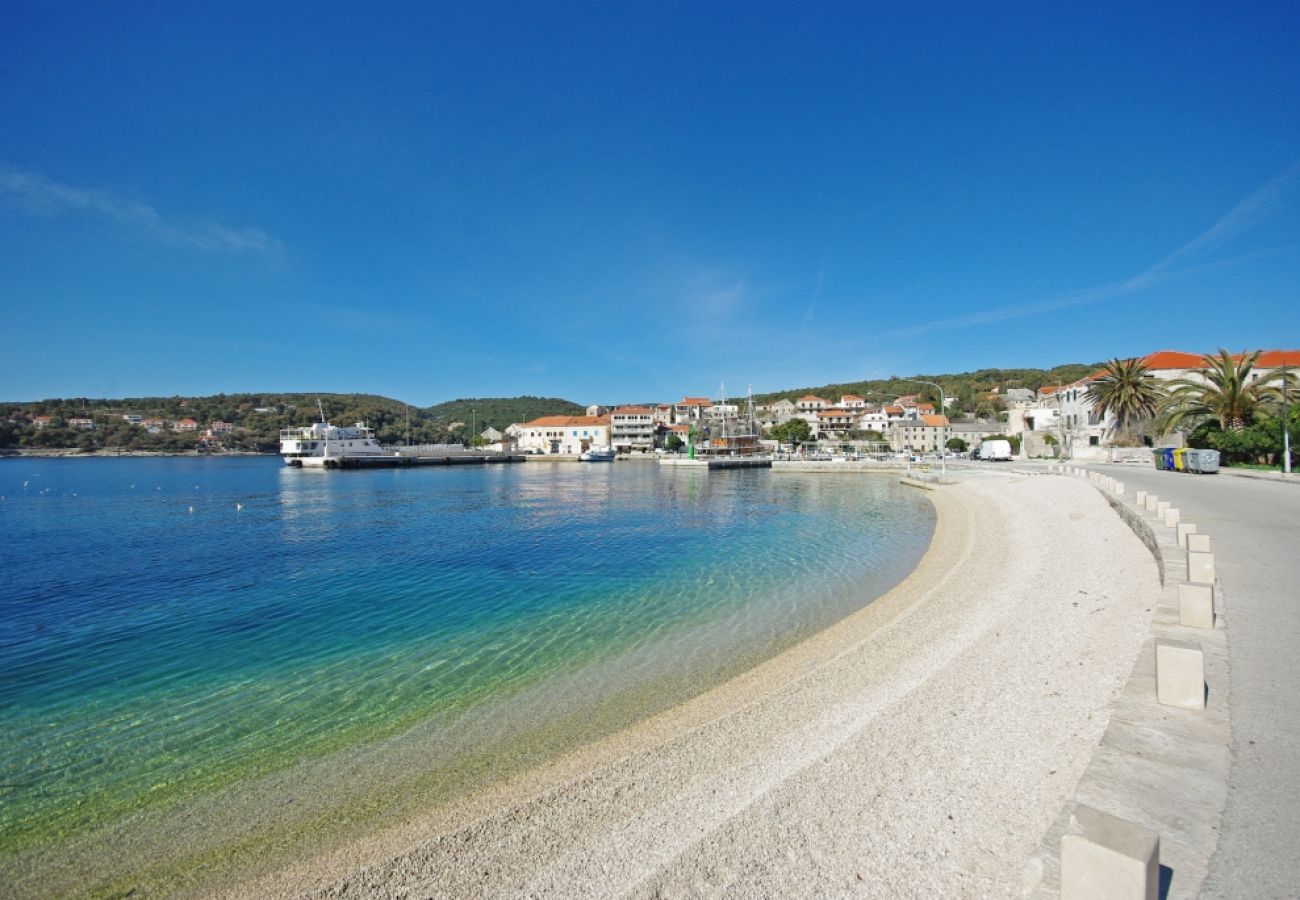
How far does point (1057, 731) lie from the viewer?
5.39m

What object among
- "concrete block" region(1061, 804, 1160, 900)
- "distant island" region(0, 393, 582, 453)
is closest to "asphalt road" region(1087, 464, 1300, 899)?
"concrete block" region(1061, 804, 1160, 900)

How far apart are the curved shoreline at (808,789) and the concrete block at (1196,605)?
2.45 ft

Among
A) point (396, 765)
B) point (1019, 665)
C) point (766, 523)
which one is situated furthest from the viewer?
point (766, 523)

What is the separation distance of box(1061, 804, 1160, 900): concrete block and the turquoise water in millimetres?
5385

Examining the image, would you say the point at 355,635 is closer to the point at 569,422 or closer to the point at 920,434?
the point at 920,434

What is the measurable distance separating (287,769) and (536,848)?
374 centimetres

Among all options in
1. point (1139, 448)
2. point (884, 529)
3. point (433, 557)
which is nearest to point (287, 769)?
point (433, 557)

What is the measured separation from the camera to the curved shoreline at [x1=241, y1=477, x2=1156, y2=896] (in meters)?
3.95

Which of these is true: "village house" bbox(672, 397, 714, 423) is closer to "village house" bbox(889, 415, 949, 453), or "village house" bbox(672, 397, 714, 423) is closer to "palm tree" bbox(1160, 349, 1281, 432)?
"village house" bbox(889, 415, 949, 453)

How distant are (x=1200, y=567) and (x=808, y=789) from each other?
26.6 feet

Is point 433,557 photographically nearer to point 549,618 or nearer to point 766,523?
point 549,618

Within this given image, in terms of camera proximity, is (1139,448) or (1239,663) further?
(1139,448)

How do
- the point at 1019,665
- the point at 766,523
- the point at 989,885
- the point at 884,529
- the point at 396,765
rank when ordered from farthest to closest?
the point at 766,523, the point at 884,529, the point at 1019,665, the point at 396,765, the point at 989,885

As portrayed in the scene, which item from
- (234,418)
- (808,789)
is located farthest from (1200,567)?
(234,418)
